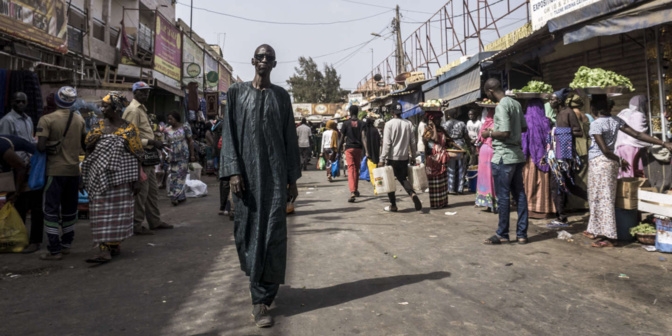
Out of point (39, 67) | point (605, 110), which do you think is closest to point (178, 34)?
point (39, 67)

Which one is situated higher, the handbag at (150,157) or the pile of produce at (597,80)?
the pile of produce at (597,80)

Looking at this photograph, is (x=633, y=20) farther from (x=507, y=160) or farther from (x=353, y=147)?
(x=353, y=147)

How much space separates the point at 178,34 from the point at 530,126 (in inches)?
693

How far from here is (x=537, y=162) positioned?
6.92 m

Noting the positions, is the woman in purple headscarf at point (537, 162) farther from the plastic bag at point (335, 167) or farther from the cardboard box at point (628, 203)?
the plastic bag at point (335, 167)

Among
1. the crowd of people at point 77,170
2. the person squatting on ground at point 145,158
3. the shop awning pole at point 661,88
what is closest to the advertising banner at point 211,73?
the person squatting on ground at point 145,158

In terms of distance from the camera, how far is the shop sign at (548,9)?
9.02m

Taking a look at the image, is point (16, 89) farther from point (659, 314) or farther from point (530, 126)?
point (659, 314)

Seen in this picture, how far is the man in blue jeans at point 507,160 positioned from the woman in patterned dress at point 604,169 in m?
0.81

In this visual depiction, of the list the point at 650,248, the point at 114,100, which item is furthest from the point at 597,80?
the point at 114,100

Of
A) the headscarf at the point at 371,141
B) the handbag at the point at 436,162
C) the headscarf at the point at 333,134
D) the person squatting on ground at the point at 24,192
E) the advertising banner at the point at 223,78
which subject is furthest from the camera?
the advertising banner at the point at 223,78

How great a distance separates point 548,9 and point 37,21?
11.5 meters

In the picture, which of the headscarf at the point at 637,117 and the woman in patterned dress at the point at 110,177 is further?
the headscarf at the point at 637,117

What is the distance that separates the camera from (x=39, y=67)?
11.9 m
